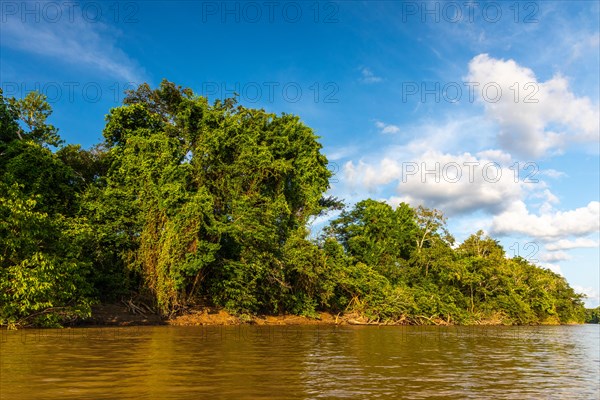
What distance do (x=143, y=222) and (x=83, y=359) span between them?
57.2ft

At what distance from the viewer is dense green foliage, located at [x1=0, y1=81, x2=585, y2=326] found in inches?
784

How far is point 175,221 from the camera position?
25.3 m

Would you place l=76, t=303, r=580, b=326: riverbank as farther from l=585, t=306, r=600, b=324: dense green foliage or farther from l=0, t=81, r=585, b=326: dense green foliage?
l=585, t=306, r=600, b=324: dense green foliage

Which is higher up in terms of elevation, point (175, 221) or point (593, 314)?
point (175, 221)

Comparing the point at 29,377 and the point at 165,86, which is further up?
the point at 165,86

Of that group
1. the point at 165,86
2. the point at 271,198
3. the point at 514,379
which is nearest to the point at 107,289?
the point at 271,198

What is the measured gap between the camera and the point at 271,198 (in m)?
33.1

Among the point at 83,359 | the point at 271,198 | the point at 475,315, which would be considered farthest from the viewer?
the point at 475,315

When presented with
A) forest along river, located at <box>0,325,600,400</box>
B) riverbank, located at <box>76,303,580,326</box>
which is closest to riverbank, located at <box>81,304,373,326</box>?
riverbank, located at <box>76,303,580,326</box>

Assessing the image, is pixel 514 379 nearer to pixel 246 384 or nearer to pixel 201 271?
pixel 246 384

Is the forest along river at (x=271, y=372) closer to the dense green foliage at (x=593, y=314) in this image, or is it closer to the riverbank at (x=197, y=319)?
the riverbank at (x=197, y=319)

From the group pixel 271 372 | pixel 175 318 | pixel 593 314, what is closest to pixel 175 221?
pixel 175 318

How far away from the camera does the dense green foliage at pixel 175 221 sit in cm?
1991

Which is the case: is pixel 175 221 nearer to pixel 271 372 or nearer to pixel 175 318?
pixel 175 318
